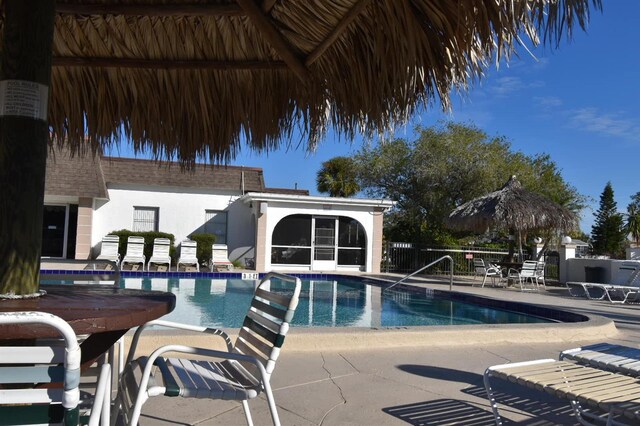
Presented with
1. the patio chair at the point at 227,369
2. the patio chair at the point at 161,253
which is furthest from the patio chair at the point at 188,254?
the patio chair at the point at 227,369

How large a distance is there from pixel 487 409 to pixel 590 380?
865 mm

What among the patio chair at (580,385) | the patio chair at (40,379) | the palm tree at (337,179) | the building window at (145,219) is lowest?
the patio chair at (580,385)

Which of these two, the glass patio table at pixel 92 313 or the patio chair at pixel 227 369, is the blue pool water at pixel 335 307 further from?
the glass patio table at pixel 92 313

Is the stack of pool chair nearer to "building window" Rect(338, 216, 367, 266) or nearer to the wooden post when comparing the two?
the wooden post

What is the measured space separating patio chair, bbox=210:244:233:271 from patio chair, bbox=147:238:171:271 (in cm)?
142

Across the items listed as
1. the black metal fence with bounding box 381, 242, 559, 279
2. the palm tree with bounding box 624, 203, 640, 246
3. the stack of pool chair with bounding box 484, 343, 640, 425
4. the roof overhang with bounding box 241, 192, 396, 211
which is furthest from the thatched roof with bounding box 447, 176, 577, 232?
the palm tree with bounding box 624, 203, 640, 246

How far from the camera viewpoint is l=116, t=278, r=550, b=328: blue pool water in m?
8.80

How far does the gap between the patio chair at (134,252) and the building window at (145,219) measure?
2.35 metres

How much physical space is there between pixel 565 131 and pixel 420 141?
13.1m

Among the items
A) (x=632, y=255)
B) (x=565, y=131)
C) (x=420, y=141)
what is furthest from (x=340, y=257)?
(x=565, y=131)

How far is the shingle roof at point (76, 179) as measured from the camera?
17719 millimetres

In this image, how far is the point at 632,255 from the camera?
21.2m

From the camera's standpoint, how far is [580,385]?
2838mm

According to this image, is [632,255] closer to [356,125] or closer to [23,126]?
[356,125]
